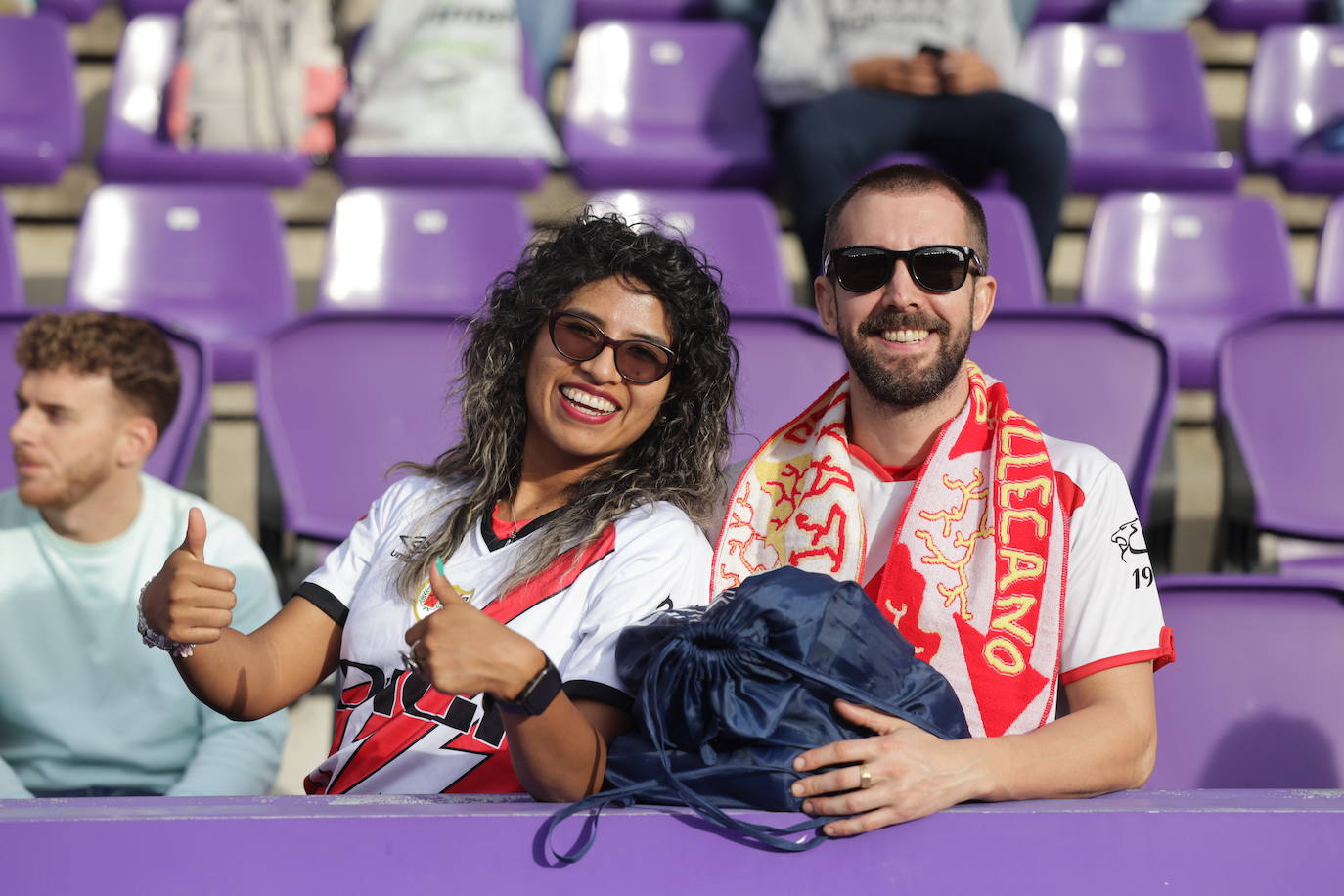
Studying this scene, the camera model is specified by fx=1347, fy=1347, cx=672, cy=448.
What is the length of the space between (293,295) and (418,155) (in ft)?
2.01

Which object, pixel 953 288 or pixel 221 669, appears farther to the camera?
pixel 953 288

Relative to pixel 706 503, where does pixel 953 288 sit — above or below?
above

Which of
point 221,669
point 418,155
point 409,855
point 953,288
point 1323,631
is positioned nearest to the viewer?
point 409,855

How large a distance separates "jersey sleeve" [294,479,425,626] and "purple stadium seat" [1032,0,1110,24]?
13.0ft

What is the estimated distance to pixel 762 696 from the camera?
1.18m

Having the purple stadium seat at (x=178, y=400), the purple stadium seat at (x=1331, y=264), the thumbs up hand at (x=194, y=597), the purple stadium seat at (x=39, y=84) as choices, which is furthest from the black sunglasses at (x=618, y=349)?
the purple stadium seat at (x=39, y=84)

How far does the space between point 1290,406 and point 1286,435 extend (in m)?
0.07

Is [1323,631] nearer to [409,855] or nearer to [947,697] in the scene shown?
[947,697]

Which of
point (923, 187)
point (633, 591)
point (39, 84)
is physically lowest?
point (633, 591)

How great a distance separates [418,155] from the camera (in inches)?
156

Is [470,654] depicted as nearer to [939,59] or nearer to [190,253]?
[190,253]

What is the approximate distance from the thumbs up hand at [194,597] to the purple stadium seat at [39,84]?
3.35 metres

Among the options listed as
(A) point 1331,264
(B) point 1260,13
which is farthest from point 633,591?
(B) point 1260,13

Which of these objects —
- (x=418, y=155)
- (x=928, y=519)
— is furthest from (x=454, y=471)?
(x=418, y=155)
